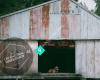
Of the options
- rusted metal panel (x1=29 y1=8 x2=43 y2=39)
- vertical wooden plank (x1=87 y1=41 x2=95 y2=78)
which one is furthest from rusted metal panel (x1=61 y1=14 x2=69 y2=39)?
vertical wooden plank (x1=87 y1=41 x2=95 y2=78)

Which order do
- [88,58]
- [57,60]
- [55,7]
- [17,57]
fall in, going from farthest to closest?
[57,60], [88,58], [55,7], [17,57]

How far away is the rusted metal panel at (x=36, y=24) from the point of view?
24.5 meters

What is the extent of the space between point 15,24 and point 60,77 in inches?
171

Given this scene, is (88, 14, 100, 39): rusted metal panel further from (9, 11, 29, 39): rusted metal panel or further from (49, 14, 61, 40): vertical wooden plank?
(9, 11, 29, 39): rusted metal panel

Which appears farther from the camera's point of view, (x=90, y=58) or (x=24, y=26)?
(x=90, y=58)

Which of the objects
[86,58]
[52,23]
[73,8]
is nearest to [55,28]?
[52,23]

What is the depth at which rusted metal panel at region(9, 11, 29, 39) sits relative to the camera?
2442 centimetres

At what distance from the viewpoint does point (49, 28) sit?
80.3 feet

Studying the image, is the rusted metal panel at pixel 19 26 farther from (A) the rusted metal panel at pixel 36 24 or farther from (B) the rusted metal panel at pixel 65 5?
(B) the rusted metal panel at pixel 65 5

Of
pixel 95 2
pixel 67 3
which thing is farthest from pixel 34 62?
pixel 95 2

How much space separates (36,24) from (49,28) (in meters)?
0.85

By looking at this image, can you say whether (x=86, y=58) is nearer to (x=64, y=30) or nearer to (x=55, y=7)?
(x=64, y=30)

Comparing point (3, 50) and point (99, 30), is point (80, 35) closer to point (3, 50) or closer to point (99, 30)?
point (99, 30)

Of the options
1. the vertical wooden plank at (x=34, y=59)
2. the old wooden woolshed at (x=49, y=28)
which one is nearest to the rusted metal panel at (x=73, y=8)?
the old wooden woolshed at (x=49, y=28)
